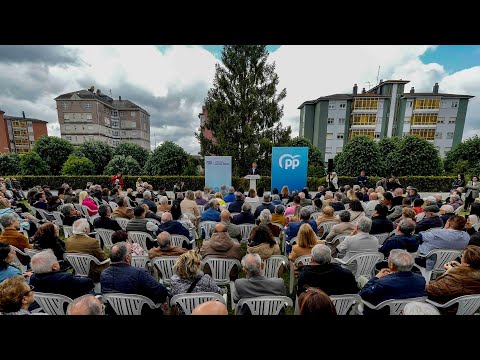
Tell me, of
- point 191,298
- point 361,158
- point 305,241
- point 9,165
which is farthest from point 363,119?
point 9,165

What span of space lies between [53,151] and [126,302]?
2134 cm

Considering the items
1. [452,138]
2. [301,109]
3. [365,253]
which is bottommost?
[365,253]

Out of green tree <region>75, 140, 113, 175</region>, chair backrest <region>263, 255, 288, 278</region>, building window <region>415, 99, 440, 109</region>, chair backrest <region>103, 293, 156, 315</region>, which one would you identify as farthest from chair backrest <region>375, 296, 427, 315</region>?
building window <region>415, 99, 440, 109</region>

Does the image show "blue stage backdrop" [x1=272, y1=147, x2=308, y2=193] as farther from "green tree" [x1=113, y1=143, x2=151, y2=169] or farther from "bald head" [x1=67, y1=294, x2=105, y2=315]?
"green tree" [x1=113, y1=143, x2=151, y2=169]

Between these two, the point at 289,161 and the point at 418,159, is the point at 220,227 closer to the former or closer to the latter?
the point at 289,161

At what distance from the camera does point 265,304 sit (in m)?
2.25

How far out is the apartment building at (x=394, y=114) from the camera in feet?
115

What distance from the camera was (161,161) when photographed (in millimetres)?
16734

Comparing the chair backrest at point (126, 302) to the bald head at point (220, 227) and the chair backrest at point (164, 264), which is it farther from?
the bald head at point (220, 227)

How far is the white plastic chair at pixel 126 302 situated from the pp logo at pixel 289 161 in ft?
30.5

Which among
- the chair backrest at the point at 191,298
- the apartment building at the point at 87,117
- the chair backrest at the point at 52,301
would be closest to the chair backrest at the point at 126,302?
the chair backrest at the point at 191,298
